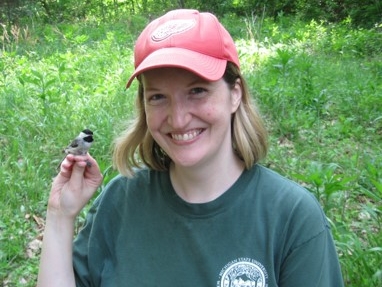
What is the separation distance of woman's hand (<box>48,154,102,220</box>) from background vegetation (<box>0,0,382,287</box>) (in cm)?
107

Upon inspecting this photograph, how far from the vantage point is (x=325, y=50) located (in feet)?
23.3

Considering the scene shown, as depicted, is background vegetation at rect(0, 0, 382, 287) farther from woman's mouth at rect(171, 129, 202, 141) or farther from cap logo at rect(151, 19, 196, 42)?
cap logo at rect(151, 19, 196, 42)

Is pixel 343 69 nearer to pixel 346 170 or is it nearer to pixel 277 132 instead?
pixel 277 132

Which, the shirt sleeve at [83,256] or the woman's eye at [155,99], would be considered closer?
the woman's eye at [155,99]

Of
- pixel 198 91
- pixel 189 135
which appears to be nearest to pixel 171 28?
pixel 198 91

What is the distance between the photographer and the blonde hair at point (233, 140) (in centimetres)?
156

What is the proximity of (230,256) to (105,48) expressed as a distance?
5925 mm

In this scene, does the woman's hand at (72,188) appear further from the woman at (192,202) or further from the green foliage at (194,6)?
the green foliage at (194,6)

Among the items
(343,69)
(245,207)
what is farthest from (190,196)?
(343,69)

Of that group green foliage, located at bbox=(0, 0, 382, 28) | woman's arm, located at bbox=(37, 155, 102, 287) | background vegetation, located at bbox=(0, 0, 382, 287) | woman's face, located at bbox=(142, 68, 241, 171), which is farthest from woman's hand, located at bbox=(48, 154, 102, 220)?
green foliage, located at bbox=(0, 0, 382, 28)

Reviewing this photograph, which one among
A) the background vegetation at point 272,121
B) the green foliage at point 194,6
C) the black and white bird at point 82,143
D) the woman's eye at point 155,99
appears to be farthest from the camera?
the green foliage at point 194,6

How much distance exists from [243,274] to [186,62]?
65cm

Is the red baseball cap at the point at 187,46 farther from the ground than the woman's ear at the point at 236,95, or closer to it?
farther from the ground

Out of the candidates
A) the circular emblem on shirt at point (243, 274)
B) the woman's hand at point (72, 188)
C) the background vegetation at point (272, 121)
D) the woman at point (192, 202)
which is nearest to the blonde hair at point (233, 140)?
the woman at point (192, 202)
